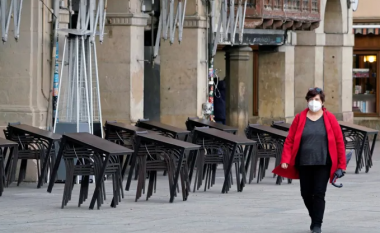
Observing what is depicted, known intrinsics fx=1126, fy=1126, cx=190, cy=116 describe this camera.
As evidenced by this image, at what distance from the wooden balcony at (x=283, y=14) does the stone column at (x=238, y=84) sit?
136 centimetres

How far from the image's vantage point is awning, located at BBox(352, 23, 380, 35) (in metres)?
33.8

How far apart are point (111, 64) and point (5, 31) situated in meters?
4.18

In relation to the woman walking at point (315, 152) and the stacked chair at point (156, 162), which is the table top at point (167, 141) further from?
the woman walking at point (315, 152)

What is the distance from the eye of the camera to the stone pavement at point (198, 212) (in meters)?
11.3

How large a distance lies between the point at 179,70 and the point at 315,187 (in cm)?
1132

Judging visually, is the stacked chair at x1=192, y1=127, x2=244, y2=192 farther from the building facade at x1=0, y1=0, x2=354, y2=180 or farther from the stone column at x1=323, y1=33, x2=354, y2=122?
the stone column at x1=323, y1=33, x2=354, y2=122

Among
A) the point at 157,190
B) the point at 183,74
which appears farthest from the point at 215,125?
the point at 157,190

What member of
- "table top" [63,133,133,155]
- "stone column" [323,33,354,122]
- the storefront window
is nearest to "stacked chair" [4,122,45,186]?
"table top" [63,133,133,155]

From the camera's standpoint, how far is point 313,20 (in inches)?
1070

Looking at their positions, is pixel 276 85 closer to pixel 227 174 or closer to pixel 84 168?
pixel 227 174

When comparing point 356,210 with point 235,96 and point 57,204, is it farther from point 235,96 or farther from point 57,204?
point 235,96

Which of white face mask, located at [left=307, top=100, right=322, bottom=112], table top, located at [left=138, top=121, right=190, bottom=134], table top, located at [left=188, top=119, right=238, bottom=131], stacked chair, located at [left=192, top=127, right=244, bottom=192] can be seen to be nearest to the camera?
white face mask, located at [left=307, top=100, right=322, bottom=112]

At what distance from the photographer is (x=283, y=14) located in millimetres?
25453

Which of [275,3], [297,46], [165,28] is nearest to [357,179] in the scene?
[165,28]
